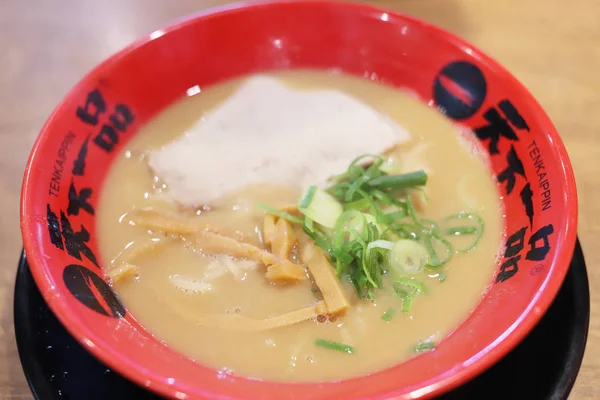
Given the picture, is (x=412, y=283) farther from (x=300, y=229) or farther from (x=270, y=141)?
(x=270, y=141)

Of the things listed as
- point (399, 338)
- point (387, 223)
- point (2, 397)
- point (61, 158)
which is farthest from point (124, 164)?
point (399, 338)

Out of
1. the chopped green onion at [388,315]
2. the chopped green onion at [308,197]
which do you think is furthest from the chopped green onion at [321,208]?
the chopped green onion at [388,315]

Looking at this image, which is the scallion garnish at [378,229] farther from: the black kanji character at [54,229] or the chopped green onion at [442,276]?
the black kanji character at [54,229]

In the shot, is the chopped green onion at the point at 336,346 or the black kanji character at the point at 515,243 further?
the black kanji character at the point at 515,243

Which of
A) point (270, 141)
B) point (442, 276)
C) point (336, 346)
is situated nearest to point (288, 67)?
point (270, 141)

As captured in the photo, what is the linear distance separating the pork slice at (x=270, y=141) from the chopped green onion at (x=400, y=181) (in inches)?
5.6

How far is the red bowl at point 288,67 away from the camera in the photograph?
1.02m

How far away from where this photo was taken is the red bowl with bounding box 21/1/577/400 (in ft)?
3.35

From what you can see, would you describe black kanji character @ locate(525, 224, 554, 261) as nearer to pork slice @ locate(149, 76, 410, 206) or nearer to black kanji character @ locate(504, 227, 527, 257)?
black kanji character @ locate(504, 227, 527, 257)

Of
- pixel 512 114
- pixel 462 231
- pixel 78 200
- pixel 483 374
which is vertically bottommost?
pixel 483 374

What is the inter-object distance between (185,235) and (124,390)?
1.36 feet

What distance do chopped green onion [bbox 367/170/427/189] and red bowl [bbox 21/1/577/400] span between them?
23cm

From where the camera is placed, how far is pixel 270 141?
1.67 m

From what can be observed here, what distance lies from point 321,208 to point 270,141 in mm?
354
